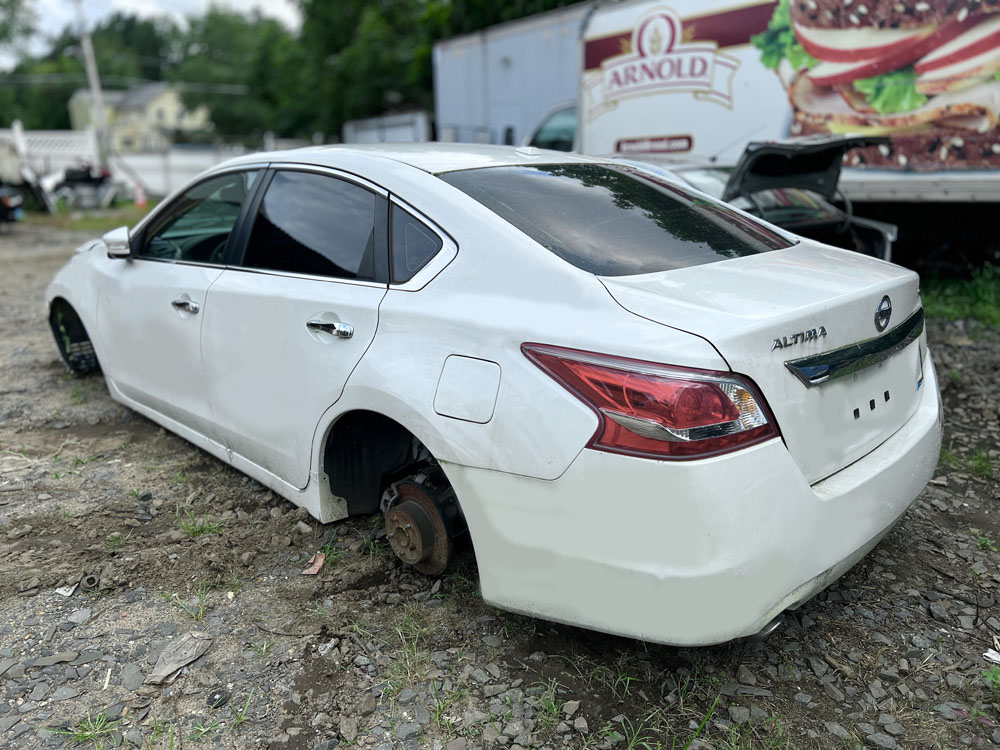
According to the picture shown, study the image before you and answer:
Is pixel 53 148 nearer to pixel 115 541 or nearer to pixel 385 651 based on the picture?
pixel 115 541

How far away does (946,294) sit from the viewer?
668 centimetres

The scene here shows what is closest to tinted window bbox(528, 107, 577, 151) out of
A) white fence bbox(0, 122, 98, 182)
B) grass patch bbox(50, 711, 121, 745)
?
grass patch bbox(50, 711, 121, 745)

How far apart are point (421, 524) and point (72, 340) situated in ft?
11.5

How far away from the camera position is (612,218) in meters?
2.62

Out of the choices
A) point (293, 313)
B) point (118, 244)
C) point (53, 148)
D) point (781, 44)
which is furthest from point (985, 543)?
point (53, 148)

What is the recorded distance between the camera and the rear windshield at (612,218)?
238 cm

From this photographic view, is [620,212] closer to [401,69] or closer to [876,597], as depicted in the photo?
[876,597]

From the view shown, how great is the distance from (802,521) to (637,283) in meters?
0.76

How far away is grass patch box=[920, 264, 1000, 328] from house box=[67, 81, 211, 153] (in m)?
72.6

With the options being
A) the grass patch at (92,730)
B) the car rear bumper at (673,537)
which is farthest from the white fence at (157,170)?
the car rear bumper at (673,537)

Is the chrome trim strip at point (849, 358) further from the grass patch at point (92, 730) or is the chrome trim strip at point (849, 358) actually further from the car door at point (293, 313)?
the grass patch at point (92, 730)

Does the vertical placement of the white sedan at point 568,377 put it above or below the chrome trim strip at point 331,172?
below

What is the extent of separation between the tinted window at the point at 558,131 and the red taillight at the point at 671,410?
8.11 m

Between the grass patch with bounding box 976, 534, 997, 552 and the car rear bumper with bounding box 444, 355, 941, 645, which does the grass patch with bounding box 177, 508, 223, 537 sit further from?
the grass patch with bounding box 976, 534, 997, 552
